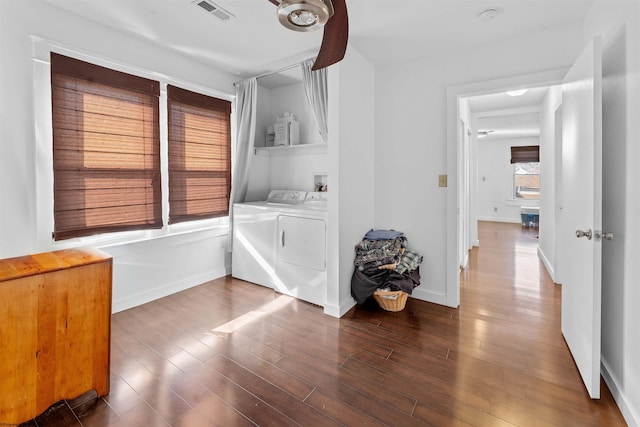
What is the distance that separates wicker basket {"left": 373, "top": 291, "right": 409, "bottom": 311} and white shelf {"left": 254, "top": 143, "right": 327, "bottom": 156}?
5.72ft

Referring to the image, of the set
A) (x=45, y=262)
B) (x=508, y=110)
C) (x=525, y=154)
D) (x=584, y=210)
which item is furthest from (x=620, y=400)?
(x=525, y=154)

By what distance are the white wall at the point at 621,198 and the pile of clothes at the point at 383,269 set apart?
1344 millimetres

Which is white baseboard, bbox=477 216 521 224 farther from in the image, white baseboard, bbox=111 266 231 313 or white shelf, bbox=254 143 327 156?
white baseboard, bbox=111 266 231 313

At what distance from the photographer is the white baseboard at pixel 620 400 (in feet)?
4.77

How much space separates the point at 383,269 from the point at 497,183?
7.94m

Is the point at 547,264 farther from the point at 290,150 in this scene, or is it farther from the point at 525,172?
the point at 525,172

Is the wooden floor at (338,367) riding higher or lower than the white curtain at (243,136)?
lower

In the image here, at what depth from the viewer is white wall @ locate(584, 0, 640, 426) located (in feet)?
4.95

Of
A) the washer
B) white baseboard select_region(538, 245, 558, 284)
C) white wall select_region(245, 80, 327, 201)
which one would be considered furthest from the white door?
white wall select_region(245, 80, 327, 201)

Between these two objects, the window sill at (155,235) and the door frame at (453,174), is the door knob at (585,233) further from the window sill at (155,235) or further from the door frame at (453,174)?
the window sill at (155,235)

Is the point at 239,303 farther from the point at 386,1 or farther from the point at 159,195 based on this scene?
the point at 386,1

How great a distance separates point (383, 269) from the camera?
9.28ft

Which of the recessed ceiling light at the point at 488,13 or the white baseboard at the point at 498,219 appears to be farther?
the white baseboard at the point at 498,219

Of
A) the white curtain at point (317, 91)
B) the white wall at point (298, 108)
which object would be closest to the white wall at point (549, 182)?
the white curtain at point (317, 91)
